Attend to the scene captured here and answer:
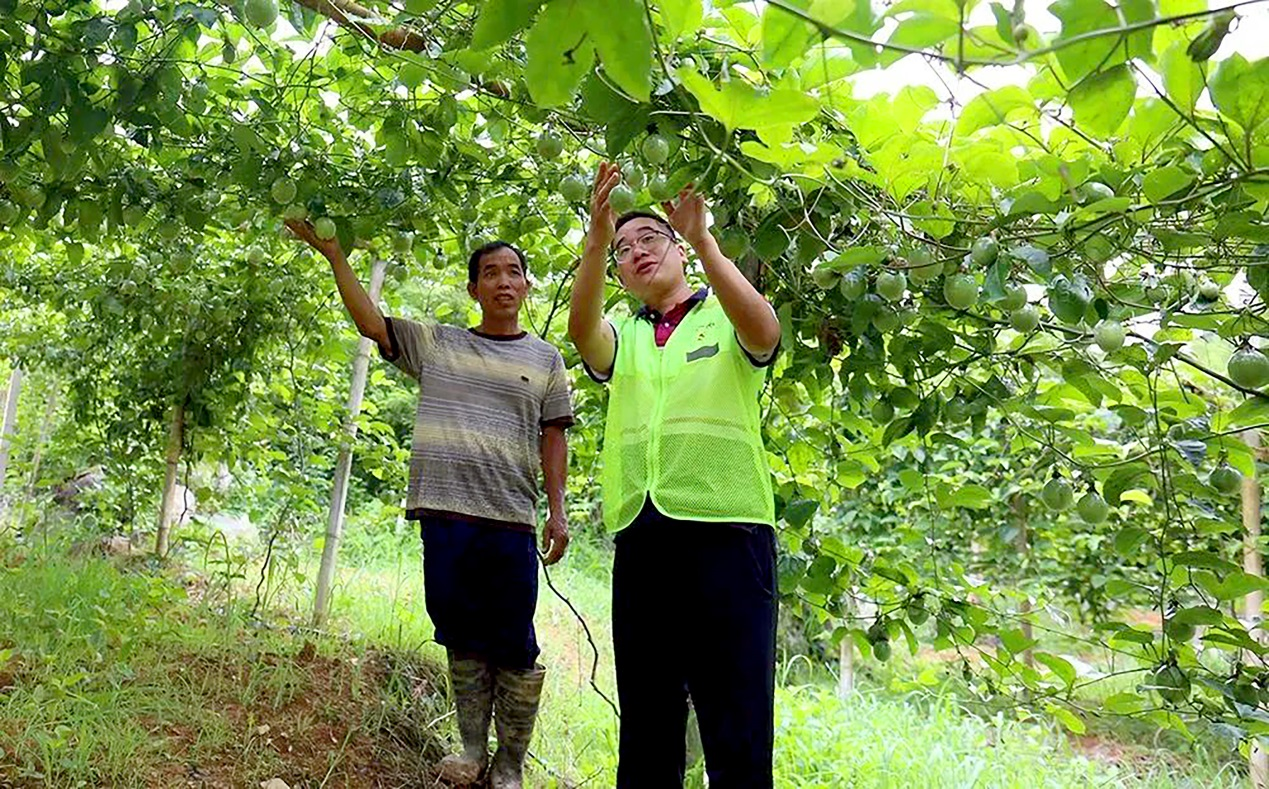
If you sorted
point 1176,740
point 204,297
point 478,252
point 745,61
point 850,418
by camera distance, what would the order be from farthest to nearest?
point 1176,740 → point 204,297 → point 478,252 → point 850,418 → point 745,61

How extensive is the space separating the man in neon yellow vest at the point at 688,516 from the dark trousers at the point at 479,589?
21.7 inches

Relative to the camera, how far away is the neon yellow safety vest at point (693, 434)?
4.81 ft

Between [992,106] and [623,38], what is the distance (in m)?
0.51

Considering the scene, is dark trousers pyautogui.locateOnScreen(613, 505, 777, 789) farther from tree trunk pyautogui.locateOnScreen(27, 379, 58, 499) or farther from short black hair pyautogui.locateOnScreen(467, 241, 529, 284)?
tree trunk pyautogui.locateOnScreen(27, 379, 58, 499)

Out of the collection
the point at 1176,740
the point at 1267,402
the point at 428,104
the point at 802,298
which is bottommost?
the point at 1176,740

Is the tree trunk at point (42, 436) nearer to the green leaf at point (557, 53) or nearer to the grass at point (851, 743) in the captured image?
the grass at point (851, 743)

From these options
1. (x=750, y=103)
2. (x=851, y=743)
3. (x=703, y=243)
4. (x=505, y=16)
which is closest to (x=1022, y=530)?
(x=851, y=743)

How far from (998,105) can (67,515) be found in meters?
5.50

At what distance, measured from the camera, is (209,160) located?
167 centimetres

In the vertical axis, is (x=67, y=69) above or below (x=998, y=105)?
above

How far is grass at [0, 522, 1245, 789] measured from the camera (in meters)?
2.02

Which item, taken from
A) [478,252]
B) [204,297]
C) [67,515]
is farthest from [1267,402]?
[67,515]

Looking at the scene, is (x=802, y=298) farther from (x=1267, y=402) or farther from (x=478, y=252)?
(x=478, y=252)

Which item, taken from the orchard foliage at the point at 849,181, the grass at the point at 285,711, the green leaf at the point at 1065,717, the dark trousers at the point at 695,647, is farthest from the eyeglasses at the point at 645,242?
the grass at the point at 285,711
